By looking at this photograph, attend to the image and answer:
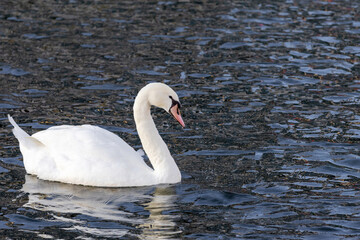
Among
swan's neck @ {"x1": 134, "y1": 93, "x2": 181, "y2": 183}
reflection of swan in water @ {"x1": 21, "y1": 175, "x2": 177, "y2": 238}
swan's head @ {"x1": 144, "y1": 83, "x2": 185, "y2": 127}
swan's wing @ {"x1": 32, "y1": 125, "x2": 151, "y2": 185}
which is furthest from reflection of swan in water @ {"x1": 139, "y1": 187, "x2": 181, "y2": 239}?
swan's head @ {"x1": 144, "y1": 83, "x2": 185, "y2": 127}

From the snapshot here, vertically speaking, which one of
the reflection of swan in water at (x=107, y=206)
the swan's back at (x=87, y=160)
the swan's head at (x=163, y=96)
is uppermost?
the swan's head at (x=163, y=96)

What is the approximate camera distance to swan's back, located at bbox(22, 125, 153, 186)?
10.3 meters

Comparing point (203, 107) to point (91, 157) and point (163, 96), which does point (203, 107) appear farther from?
point (91, 157)

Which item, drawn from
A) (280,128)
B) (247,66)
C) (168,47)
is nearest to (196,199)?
(280,128)

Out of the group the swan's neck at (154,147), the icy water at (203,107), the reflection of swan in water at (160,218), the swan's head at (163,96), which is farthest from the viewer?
the swan's neck at (154,147)

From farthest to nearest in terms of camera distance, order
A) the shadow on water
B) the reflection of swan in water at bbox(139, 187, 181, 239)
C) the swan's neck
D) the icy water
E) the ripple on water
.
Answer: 1. the ripple on water
2. the swan's neck
3. the icy water
4. the shadow on water
5. the reflection of swan in water at bbox(139, 187, 181, 239)

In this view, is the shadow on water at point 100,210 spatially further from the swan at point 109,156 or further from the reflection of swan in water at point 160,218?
the swan at point 109,156

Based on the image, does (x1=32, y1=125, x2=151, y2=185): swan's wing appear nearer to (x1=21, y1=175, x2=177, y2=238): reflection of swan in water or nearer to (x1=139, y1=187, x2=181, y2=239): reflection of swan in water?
(x1=21, y1=175, x2=177, y2=238): reflection of swan in water

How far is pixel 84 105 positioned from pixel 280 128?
3.56m

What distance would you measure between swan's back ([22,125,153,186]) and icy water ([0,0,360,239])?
16 centimetres

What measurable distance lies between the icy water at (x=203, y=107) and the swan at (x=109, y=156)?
160mm

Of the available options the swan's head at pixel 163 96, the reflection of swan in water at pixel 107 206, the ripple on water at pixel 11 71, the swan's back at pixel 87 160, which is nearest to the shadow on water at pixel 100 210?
the reflection of swan in water at pixel 107 206

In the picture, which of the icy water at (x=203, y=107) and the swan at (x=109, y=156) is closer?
the icy water at (x=203, y=107)

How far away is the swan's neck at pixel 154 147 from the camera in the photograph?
10352mm
